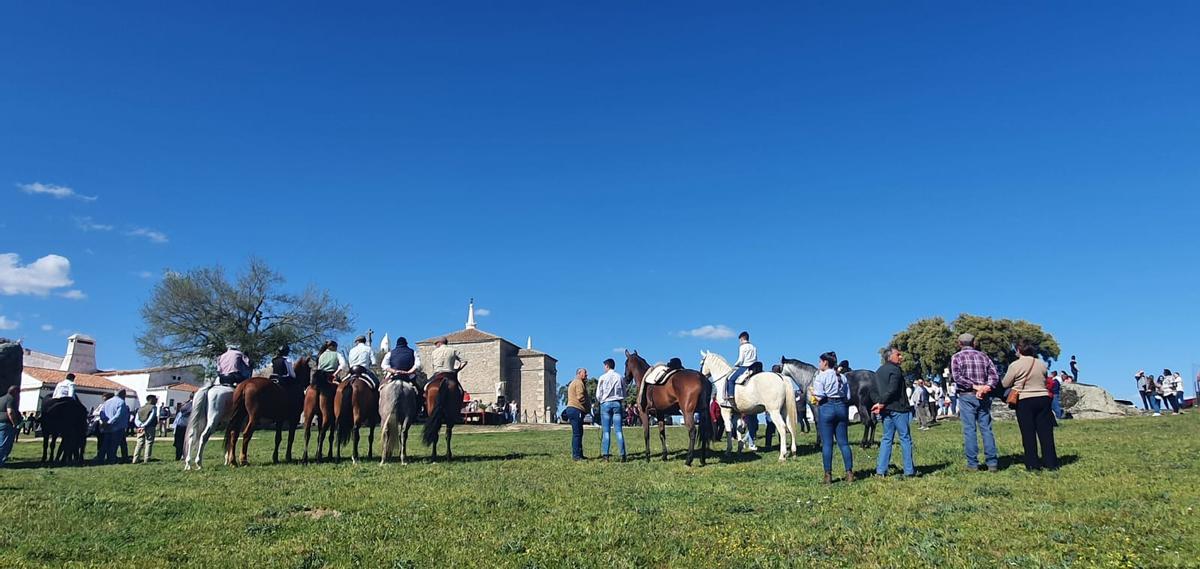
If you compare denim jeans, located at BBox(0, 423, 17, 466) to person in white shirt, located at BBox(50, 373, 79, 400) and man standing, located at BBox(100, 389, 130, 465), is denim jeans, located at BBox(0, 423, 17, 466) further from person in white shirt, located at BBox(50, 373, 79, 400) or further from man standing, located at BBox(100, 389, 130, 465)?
person in white shirt, located at BBox(50, 373, 79, 400)

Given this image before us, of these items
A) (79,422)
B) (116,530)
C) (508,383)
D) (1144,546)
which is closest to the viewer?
(1144,546)

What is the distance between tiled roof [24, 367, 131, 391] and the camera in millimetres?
58875

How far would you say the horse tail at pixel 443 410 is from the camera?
13430mm

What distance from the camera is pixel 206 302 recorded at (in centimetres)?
4831

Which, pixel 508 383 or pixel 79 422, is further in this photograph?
pixel 508 383

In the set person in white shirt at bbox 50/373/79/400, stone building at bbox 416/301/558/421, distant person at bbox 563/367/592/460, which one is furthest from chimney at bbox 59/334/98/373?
distant person at bbox 563/367/592/460

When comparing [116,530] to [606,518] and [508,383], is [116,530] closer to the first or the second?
[606,518]

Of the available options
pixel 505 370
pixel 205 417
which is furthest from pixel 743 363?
pixel 505 370

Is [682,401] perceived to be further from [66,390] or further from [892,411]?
[66,390]

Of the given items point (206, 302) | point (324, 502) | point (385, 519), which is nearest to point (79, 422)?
point (324, 502)

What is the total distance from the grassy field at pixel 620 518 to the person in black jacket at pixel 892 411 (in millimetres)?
360

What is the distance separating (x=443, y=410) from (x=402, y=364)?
3.83 ft

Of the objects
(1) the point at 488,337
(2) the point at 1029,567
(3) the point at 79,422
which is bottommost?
(2) the point at 1029,567

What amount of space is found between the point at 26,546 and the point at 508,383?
223 feet
